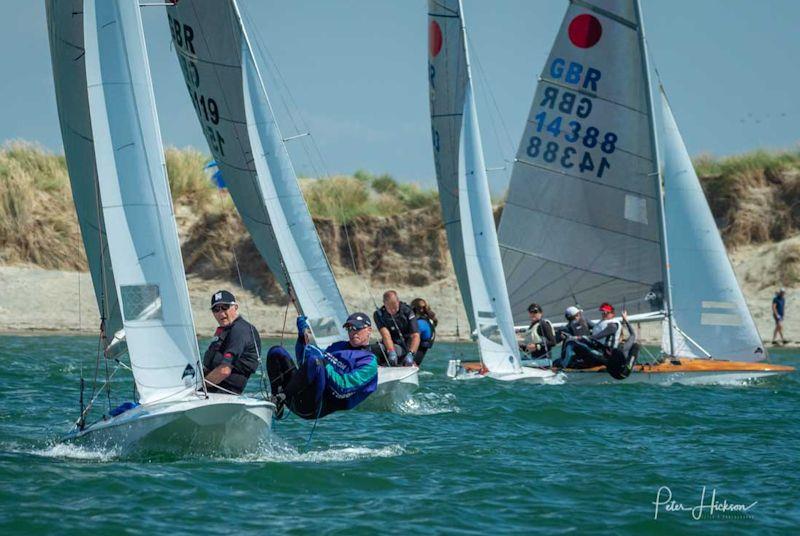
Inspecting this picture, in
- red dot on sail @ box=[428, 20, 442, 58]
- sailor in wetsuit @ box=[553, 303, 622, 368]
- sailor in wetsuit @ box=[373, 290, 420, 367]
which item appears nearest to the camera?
sailor in wetsuit @ box=[373, 290, 420, 367]

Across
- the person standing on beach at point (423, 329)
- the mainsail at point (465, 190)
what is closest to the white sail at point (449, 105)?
the mainsail at point (465, 190)

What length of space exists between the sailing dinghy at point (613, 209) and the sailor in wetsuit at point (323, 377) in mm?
10519

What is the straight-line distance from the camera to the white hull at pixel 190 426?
34.0 feet

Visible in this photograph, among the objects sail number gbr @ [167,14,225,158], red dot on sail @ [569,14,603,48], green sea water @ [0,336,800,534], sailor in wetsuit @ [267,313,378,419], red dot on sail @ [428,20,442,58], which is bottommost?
green sea water @ [0,336,800,534]

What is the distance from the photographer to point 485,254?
1917cm

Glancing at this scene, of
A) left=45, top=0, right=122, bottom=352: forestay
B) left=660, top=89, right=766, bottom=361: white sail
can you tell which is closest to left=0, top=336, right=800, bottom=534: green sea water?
left=45, top=0, right=122, bottom=352: forestay

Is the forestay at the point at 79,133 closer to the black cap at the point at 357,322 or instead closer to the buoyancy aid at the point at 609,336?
the black cap at the point at 357,322

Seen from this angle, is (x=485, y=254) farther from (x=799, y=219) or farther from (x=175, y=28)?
(x=799, y=219)

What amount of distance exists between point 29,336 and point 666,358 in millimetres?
14064

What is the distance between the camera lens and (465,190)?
19.4m

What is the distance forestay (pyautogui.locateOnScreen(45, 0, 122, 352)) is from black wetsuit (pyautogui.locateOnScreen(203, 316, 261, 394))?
61.8 inches

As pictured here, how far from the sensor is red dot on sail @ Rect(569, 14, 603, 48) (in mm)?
22188

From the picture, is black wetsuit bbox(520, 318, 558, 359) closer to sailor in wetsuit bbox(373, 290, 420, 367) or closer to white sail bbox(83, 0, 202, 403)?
sailor in wetsuit bbox(373, 290, 420, 367)

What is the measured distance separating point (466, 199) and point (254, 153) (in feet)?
13.5
